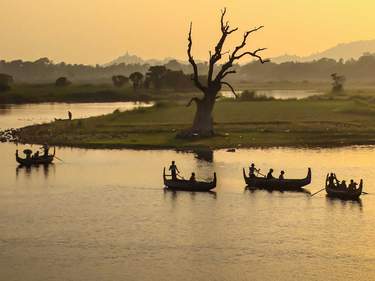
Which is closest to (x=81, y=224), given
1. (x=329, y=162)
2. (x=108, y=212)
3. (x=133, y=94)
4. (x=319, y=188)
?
(x=108, y=212)

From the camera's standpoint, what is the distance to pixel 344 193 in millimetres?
51031

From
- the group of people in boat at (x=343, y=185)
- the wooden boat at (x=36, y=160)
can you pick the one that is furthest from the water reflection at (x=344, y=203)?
the wooden boat at (x=36, y=160)

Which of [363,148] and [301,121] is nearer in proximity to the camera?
[363,148]

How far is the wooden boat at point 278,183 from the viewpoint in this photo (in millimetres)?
54438

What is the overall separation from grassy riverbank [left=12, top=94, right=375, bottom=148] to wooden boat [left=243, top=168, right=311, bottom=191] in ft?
71.1

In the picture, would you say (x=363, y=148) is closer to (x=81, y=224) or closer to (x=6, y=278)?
(x=81, y=224)

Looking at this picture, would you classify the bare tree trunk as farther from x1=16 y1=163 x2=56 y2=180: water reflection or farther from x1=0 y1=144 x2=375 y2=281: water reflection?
x1=16 y1=163 x2=56 y2=180: water reflection

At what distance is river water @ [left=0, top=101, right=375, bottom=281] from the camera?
1400 inches

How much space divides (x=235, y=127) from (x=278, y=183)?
114 ft

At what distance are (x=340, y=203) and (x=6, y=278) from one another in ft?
76.3

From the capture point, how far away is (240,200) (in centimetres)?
5112

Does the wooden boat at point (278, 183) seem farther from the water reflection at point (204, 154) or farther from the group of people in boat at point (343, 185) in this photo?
the water reflection at point (204, 154)

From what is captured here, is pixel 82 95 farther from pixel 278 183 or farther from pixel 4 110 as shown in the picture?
pixel 278 183

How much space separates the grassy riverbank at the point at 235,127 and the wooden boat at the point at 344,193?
84.9 feet
